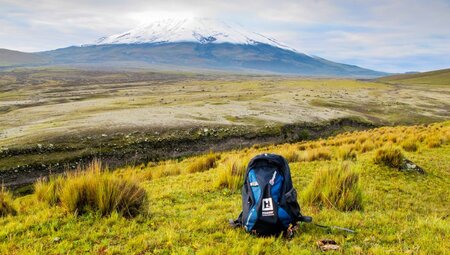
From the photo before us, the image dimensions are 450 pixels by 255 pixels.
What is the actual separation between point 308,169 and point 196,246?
26.1 ft

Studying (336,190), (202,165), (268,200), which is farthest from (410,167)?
(268,200)

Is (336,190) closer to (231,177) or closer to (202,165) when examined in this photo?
(231,177)

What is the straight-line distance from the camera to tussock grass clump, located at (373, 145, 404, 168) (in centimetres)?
1252

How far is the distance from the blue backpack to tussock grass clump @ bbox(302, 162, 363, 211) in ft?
6.04

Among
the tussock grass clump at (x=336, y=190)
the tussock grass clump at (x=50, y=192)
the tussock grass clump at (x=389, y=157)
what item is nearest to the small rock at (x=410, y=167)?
the tussock grass clump at (x=389, y=157)

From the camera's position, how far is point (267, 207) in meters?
5.76

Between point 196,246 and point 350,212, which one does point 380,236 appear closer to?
point 350,212

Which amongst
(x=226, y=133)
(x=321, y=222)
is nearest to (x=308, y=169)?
(x=321, y=222)

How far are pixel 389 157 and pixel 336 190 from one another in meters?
5.62

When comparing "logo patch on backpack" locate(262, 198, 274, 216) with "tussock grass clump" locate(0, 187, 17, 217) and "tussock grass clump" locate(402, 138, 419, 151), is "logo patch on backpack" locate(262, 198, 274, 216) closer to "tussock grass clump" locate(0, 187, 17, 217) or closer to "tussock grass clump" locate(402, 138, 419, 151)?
"tussock grass clump" locate(0, 187, 17, 217)

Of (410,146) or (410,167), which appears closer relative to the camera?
(410,167)

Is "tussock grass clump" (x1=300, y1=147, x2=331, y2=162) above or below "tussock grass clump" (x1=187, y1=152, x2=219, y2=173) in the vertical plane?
above

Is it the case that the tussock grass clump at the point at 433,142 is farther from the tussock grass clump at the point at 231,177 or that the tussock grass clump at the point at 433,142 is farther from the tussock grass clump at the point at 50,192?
the tussock grass clump at the point at 50,192

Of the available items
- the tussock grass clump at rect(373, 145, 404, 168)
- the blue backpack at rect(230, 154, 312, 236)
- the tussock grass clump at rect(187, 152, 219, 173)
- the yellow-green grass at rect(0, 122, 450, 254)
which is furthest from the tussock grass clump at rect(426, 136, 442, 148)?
the blue backpack at rect(230, 154, 312, 236)
